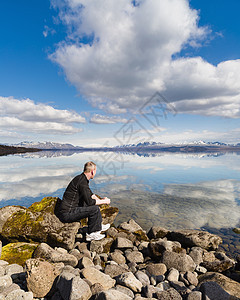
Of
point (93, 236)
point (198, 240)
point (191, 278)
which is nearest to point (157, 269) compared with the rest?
point (191, 278)

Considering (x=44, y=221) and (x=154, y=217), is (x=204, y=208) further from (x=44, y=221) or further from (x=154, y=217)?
(x=44, y=221)

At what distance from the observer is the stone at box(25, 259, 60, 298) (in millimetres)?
4578

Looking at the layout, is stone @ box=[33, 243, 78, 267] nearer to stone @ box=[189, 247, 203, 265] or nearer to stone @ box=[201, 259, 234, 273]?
stone @ box=[189, 247, 203, 265]

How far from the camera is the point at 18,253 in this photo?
6566 millimetres

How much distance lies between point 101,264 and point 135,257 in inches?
56.6

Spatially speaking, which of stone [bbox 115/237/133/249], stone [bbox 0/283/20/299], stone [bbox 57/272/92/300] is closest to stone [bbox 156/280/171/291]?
stone [bbox 57/272/92/300]

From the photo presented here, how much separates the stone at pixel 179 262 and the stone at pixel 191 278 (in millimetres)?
335

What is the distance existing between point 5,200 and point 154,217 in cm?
1339

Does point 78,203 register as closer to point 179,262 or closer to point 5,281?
point 5,281

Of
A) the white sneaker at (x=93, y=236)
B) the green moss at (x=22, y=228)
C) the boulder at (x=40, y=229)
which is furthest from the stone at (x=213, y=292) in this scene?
the green moss at (x=22, y=228)

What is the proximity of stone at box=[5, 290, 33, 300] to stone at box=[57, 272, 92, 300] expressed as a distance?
2.26ft

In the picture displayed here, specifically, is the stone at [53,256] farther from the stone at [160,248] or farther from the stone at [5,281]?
the stone at [160,248]

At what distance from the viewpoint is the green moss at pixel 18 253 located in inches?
248

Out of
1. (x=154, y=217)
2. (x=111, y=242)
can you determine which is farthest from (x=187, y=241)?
(x=154, y=217)
